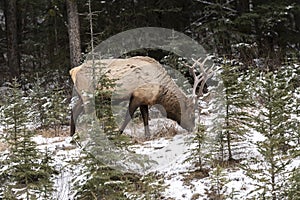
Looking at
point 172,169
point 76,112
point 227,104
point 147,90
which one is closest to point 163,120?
point 147,90

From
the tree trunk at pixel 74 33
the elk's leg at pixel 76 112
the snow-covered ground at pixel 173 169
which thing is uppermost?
the tree trunk at pixel 74 33

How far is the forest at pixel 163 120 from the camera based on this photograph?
5.98 metres

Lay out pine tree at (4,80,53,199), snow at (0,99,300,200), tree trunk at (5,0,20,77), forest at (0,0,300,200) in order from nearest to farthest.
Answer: forest at (0,0,300,200)
pine tree at (4,80,53,199)
snow at (0,99,300,200)
tree trunk at (5,0,20,77)

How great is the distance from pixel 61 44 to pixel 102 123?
11.5 metres

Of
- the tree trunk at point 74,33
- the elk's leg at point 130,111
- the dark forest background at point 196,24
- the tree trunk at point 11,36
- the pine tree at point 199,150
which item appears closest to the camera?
the pine tree at point 199,150

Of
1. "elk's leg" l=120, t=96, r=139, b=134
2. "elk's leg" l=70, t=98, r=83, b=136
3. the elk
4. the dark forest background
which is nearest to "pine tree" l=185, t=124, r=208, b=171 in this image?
the elk

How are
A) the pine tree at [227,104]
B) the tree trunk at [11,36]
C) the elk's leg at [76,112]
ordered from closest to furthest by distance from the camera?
1. the pine tree at [227,104]
2. the elk's leg at [76,112]
3. the tree trunk at [11,36]

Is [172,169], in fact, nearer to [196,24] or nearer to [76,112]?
[76,112]

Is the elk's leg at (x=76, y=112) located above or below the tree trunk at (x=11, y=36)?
below

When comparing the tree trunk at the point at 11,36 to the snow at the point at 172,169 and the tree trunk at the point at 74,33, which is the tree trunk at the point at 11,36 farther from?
the snow at the point at 172,169

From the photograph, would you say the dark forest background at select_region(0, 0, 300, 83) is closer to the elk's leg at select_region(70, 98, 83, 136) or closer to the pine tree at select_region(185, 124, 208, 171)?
the elk's leg at select_region(70, 98, 83, 136)

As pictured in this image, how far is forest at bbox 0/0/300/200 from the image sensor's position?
5984 mm

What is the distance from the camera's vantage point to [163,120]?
10180mm

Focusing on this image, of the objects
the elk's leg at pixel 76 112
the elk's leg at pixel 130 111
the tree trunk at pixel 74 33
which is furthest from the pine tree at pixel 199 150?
the tree trunk at pixel 74 33
